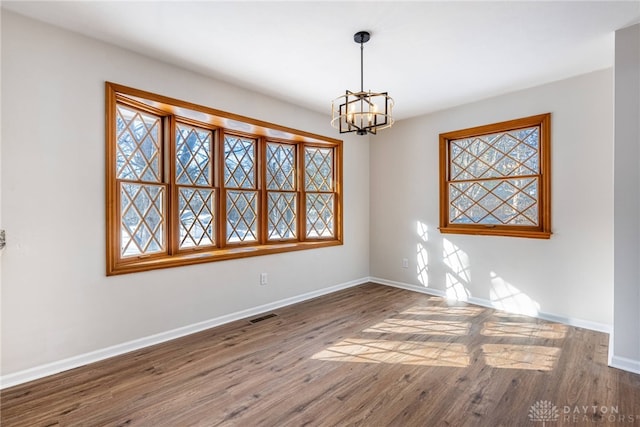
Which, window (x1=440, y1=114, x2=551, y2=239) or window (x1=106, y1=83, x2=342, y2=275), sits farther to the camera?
window (x1=440, y1=114, x2=551, y2=239)

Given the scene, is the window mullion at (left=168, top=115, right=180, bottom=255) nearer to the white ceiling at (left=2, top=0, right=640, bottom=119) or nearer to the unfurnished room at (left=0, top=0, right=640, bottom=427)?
the unfurnished room at (left=0, top=0, right=640, bottom=427)

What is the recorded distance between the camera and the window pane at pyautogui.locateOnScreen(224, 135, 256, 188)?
3.55 metres

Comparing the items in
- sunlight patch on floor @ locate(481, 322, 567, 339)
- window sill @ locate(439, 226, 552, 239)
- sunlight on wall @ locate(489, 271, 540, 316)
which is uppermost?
window sill @ locate(439, 226, 552, 239)

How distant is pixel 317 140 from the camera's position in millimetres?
4293

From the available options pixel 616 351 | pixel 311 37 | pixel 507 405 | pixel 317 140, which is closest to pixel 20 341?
pixel 311 37

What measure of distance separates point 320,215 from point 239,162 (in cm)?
144

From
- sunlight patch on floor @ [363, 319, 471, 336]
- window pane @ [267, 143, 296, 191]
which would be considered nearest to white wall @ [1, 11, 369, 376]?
window pane @ [267, 143, 296, 191]

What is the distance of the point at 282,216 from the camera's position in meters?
4.10

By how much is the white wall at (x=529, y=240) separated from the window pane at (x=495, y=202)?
22cm

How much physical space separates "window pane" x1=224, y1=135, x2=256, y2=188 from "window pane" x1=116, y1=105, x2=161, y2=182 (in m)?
0.75

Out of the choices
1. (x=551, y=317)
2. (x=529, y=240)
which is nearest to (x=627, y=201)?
(x=529, y=240)

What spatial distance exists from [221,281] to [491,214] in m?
3.27

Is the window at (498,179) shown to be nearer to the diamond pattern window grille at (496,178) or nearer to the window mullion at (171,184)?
the diamond pattern window grille at (496,178)

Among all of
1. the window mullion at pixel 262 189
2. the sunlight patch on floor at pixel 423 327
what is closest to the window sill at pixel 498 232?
the sunlight patch on floor at pixel 423 327
